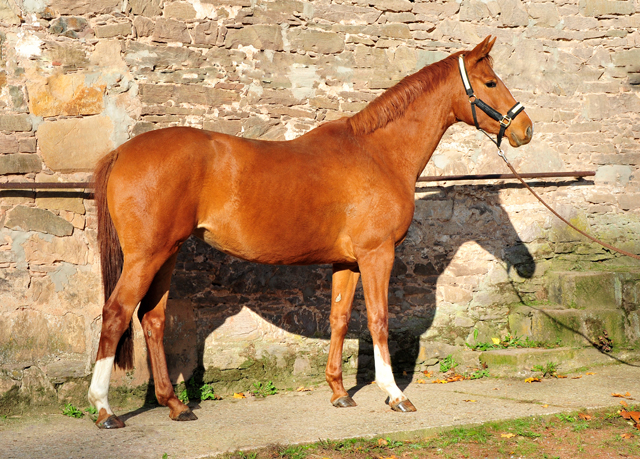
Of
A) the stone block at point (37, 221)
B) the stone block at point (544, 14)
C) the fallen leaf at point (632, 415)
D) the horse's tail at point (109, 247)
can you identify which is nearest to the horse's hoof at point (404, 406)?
the fallen leaf at point (632, 415)

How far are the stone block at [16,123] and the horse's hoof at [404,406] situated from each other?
3.40 metres

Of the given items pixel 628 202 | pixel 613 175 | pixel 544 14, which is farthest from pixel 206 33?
pixel 628 202

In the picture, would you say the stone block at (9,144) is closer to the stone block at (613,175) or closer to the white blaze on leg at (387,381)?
the white blaze on leg at (387,381)

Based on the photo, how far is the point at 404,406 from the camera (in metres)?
4.24

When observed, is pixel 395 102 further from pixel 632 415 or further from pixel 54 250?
pixel 54 250

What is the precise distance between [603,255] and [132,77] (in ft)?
16.3

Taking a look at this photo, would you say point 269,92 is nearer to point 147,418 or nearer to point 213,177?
point 213,177

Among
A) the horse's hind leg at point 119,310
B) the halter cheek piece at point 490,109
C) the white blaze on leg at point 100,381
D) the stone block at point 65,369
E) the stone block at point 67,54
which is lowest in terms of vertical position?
the stone block at point 65,369

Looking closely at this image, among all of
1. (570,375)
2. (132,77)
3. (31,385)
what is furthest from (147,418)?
(570,375)

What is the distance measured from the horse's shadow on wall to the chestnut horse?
73 cm

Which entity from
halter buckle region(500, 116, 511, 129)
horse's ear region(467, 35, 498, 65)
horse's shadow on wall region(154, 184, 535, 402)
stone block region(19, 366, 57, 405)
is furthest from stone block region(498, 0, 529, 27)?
stone block region(19, 366, 57, 405)

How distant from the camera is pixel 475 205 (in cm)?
617

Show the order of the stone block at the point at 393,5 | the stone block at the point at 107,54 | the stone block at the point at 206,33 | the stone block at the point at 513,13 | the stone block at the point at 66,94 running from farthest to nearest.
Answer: the stone block at the point at 513,13, the stone block at the point at 393,5, the stone block at the point at 206,33, the stone block at the point at 107,54, the stone block at the point at 66,94

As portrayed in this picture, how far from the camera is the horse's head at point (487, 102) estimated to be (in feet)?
15.1
